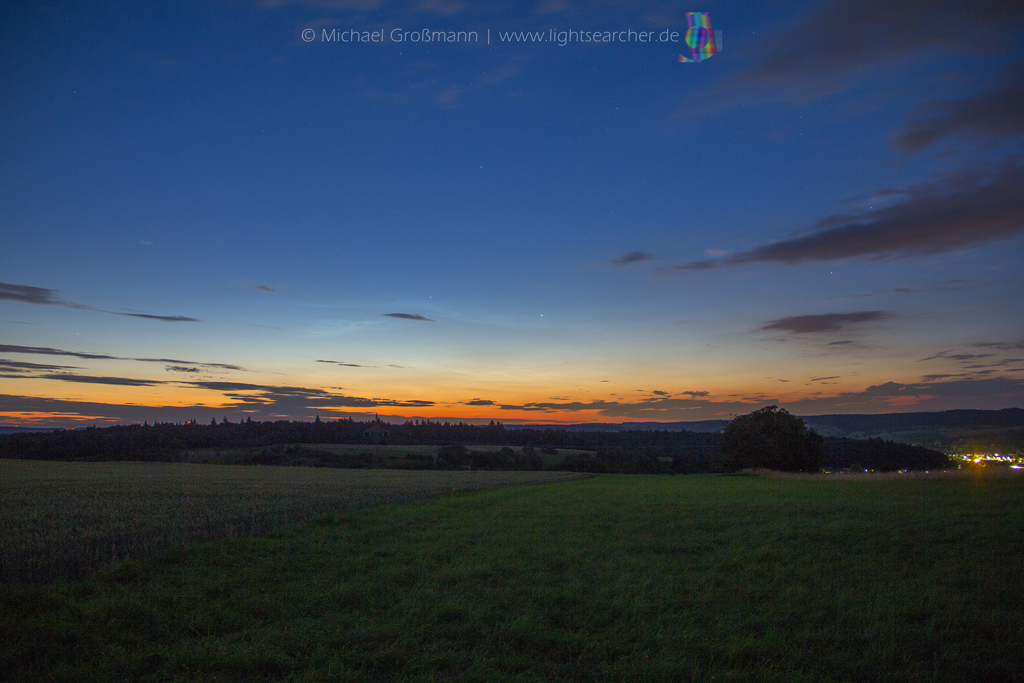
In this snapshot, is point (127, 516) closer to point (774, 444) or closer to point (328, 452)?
point (774, 444)

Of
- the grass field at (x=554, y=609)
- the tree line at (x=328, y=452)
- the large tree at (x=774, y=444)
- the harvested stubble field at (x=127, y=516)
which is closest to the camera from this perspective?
the grass field at (x=554, y=609)

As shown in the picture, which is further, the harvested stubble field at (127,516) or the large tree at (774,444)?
the large tree at (774,444)

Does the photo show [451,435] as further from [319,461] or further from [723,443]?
[723,443]

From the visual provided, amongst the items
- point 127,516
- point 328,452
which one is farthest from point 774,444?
point 328,452

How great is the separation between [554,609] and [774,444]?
64.3 m

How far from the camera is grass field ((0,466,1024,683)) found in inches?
281

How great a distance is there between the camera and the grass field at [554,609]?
281 inches

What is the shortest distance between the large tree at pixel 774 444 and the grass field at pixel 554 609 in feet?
168

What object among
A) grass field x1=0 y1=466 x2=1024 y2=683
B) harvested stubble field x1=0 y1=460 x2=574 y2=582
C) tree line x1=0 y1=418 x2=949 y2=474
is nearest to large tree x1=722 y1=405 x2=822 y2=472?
tree line x1=0 y1=418 x2=949 y2=474

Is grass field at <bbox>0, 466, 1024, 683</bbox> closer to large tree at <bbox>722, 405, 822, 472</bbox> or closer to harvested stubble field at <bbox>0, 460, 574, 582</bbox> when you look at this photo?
harvested stubble field at <bbox>0, 460, 574, 582</bbox>

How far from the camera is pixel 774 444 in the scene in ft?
211

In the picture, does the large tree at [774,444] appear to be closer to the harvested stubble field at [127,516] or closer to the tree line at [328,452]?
the tree line at [328,452]

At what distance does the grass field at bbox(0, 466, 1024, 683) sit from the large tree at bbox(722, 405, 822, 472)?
51.3 m

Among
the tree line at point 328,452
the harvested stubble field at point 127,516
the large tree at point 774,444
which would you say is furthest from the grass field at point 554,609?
the tree line at point 328,452
